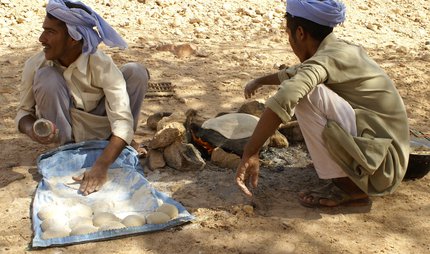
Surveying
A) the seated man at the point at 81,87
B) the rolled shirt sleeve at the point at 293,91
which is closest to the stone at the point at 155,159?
the seated man at the point at 81,87

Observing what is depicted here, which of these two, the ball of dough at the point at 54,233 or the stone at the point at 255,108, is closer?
the ball of dough at the point at 54,233

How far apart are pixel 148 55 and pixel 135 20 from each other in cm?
117

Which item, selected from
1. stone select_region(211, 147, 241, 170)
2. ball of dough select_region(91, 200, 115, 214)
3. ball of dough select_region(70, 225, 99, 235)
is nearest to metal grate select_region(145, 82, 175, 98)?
stone select_region(211, 147, 241, 170)

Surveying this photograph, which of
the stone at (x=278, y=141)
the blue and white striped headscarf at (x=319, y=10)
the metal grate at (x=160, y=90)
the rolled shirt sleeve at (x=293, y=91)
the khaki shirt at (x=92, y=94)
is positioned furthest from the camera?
the metal grate at (x=160, y=90)

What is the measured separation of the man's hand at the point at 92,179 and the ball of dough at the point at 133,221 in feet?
1.38

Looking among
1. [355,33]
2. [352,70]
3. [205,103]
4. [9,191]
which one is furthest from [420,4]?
[9,191]

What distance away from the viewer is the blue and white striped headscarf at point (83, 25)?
341cm

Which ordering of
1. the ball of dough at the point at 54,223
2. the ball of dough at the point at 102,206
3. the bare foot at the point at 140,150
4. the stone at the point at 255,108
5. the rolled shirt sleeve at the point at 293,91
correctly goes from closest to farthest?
the rolled shirt sleeve at the point at 293,91
the ball of dough at the point at 54,223
the ball of dough at the point at 102,206
the bare foot at the point at 140,150
the stone at the point at 255,108

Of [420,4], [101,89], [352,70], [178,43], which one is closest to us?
[352,70]

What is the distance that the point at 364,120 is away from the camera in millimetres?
3129

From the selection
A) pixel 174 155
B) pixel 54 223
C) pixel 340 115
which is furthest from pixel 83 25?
pixel 340 115

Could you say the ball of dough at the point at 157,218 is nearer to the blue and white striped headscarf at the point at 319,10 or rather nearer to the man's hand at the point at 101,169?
the man's hand at the point at 101,169

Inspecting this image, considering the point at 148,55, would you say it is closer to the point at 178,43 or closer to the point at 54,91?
the point at 178,43

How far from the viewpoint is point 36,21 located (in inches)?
266
